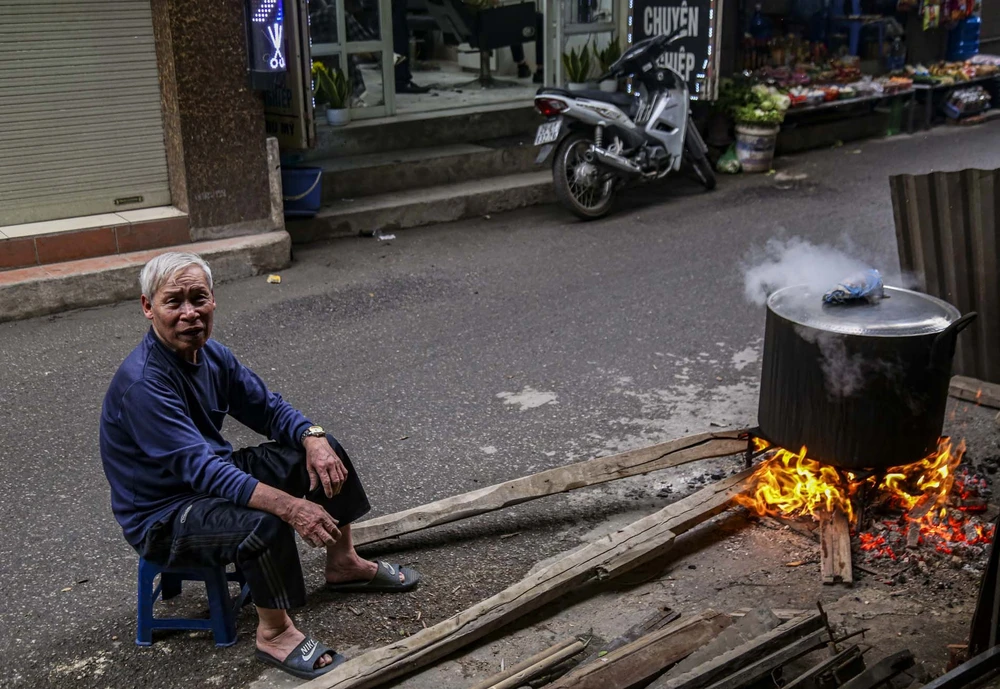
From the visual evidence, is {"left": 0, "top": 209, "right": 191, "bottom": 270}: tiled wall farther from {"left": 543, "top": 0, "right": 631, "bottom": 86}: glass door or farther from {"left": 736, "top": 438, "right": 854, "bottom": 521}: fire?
{"left": 543, "top": 0, "right": 631, "bottom": 86}: glass door

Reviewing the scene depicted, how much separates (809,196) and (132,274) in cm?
703

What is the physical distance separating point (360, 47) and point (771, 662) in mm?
9579

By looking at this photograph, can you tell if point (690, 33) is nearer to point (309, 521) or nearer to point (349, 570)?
point (349, 570)

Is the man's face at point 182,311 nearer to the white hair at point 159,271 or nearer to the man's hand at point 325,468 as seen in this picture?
the white hair at point 159,271

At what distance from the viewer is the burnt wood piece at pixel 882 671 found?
3.48m

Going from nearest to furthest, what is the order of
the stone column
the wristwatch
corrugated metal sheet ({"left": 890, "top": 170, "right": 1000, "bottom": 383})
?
1. the wristwatch
2. corrugated metal sheet ({"left": 890, "top": 170, "right": 1000, "bottom": 383})
3. the stone column

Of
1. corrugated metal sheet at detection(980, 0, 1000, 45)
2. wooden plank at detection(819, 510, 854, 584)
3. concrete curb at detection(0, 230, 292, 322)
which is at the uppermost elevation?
corrugated metal sheet at detection(980, 0, 1000, 45)

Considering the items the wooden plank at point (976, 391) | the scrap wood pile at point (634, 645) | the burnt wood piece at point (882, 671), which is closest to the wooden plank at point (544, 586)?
the scrap wood pile at point (634, 645)

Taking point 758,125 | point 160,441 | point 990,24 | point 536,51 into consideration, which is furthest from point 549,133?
point 990,24

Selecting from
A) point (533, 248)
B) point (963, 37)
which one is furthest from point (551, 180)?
point (963, 37)

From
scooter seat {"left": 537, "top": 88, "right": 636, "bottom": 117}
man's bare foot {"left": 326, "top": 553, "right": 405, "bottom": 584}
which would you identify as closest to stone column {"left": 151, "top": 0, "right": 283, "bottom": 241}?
scooter seat {"left": 537, "top": 88, "right": 636, "bottom": 117}

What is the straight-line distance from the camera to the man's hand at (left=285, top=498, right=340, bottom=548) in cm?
381

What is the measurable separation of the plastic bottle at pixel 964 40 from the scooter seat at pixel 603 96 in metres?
7.95

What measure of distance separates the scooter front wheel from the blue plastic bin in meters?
2.26
